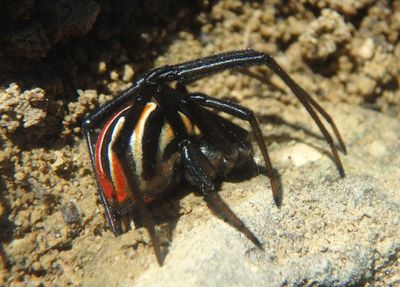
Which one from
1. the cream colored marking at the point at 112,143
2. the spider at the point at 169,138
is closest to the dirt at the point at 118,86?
the spider at the point at 169,138

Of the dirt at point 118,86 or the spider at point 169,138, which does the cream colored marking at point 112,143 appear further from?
the dirt at point 118,86

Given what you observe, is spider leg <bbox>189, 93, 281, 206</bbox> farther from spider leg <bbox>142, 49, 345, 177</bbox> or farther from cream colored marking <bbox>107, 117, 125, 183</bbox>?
cream colored marking <bbox>107, 117, 125, 183</bbox>

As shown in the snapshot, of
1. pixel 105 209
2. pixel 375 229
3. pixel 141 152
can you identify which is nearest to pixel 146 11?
pixel 141 152

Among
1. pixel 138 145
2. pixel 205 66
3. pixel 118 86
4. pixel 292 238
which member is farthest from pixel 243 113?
pixel 118 86

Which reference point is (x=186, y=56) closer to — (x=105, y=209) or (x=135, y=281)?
(x=105, y=209)

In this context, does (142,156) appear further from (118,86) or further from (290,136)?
(290,136)

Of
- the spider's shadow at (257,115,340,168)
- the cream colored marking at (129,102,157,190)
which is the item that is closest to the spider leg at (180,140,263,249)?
the cream colored marking at (129,102,157,190)

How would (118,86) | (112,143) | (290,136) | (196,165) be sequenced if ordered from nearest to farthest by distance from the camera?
(112,143)
(196,165)
(118,86)
(290,136)
